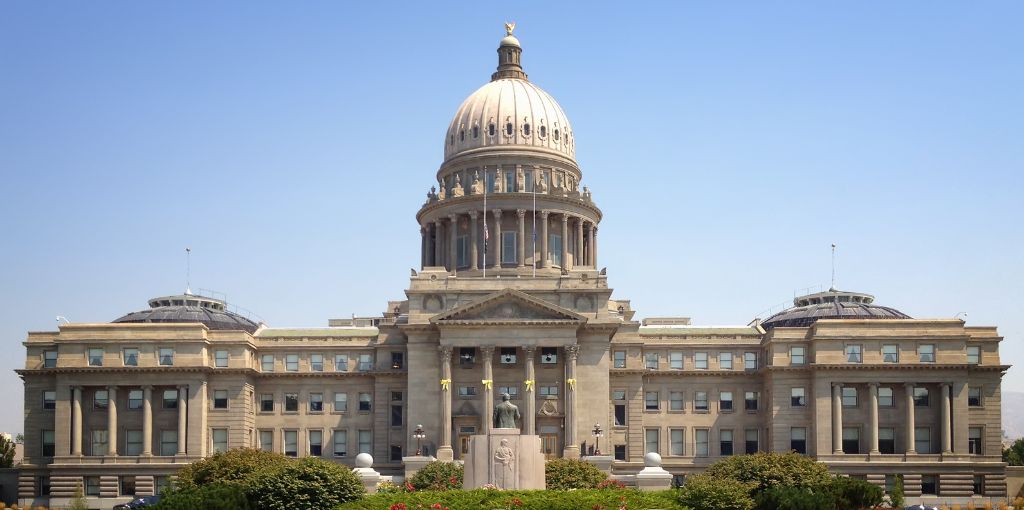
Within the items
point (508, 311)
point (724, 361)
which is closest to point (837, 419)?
point (724, 361)

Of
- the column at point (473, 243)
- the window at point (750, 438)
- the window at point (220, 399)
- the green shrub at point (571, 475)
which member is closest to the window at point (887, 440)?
the window at point (750, 438)

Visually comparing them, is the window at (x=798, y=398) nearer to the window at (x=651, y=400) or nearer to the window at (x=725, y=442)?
the window at (x=725, y=442)

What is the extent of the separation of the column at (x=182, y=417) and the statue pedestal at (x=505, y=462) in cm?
5107

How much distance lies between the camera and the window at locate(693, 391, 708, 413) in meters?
118

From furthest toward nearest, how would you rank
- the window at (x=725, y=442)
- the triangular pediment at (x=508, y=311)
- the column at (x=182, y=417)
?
the window at (x=725, y=442), the column at (x=182, y=417), the triangular pediment at (x=508, y=311)

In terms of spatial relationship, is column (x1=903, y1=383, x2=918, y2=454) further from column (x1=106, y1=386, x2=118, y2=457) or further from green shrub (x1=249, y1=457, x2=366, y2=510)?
column (x1=106, y1=386, x2=118, y2=457)

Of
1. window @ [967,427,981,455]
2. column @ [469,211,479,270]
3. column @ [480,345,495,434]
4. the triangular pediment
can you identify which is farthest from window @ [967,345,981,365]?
column @ [469,211,479,270]

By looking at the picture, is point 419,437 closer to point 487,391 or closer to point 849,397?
point 487,391

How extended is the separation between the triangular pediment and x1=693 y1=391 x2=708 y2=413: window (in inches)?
615

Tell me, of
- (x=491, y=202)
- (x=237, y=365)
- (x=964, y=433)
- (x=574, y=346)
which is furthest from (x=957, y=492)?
(x=237, y=365)

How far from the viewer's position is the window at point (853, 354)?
369ft

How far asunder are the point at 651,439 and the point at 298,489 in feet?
189

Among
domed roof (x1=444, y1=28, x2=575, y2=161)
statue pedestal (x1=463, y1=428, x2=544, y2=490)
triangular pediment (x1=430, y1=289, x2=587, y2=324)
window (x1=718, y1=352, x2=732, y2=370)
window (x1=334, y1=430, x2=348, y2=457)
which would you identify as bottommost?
window (x1=334, y1=430, x2=348, y2=457)

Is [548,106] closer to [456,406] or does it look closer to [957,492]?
[456,406]
